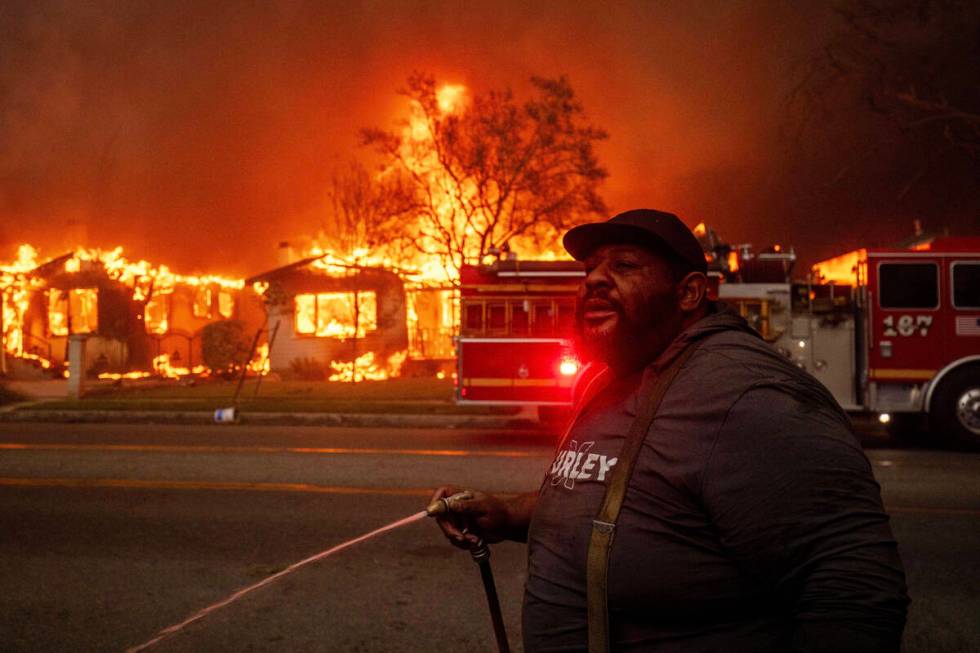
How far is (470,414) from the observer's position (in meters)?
14.3

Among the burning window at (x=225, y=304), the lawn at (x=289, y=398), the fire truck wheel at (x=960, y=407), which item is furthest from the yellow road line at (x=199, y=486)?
the burning window at (x=225, y=304)

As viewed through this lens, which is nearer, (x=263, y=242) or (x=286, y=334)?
(x=286, y=334)

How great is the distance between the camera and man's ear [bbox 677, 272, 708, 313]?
6.42 feet

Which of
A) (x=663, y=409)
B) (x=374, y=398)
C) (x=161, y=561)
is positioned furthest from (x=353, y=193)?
(x=663, y=409)

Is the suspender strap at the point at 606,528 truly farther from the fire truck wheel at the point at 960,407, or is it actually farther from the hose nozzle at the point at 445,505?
the fire truck wheel at the point at 960,407

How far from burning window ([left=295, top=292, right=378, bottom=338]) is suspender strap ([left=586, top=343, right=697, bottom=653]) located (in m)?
24.8

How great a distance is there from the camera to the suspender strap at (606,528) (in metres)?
1.68

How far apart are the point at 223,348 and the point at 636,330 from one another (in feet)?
79.0

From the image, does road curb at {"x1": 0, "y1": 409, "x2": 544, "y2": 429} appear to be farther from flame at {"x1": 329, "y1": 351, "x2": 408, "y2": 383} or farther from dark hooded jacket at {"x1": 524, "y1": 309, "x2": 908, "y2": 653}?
dark hooded jacket at {"x1": 524, "y1": 309, "x2": 908, "y2": 653}

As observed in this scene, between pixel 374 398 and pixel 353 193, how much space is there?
1509 cm

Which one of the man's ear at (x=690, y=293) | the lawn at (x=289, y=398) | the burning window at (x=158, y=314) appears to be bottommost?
the lawn at (x=289, y=398)

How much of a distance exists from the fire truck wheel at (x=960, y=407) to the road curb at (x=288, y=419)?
6.05 meters

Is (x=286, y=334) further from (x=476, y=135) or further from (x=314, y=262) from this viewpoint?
(x=476, y=135)

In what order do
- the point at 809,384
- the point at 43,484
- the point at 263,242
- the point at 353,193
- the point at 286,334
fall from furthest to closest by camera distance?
the point at 263,242, the point at 353,193, the point at 286,334, the point at 43,484, the point at 809,384
